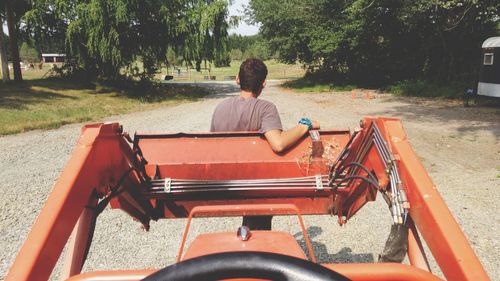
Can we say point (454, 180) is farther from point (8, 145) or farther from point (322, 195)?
point (8, 145)

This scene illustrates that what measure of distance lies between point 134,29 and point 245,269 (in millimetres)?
22927

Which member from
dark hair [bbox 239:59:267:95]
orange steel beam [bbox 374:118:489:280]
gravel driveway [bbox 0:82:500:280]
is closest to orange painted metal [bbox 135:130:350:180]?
dark hair [bbox 239:59:267:95]

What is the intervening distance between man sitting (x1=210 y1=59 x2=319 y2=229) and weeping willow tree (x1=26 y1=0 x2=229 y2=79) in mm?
18543

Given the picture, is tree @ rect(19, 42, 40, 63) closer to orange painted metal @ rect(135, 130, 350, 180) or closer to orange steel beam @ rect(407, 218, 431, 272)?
orange painted metal @ rect(135, 130, 350, 180)

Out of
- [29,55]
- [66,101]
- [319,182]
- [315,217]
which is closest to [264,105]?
[319,182]

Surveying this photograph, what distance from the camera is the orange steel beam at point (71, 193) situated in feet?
5.34

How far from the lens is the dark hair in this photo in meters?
3.45

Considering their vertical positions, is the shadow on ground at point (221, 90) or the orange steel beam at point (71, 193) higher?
the orange steel beam at point (71, 193)

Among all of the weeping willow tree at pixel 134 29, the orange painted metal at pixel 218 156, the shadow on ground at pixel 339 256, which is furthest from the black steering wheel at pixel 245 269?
the weeping willow tree at pixel 134 29

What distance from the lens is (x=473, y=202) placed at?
5949mm

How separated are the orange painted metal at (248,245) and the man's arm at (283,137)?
1492mm

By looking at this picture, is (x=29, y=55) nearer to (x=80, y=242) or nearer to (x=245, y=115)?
(x=245, y=115)

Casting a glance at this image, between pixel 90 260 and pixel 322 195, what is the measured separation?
8.42 ft

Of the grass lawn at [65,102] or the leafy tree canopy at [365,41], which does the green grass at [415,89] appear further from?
the grass lawn at [65,102]
